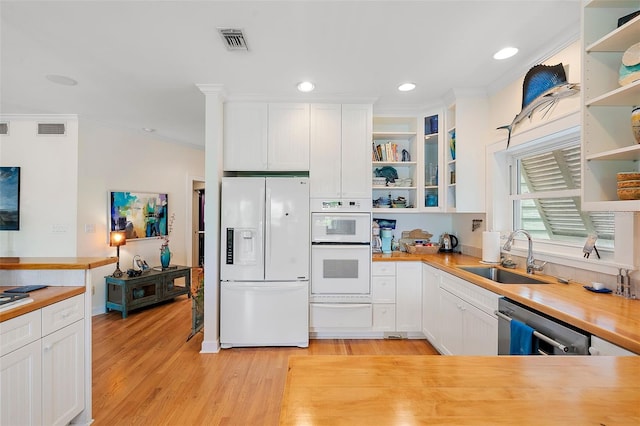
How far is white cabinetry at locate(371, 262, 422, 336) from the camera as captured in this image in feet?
10.0

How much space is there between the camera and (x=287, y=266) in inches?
113

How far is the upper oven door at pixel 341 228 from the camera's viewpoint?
Answer: 9.93ft

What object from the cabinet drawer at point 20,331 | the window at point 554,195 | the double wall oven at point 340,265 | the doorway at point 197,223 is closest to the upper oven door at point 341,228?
the double wall oven at point 340,265

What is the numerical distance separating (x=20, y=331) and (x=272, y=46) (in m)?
2.22

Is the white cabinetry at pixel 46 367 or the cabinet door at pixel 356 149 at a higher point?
the cabinet door at pixel 356 149

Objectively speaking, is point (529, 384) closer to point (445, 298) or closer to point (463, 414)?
point (463, 414)

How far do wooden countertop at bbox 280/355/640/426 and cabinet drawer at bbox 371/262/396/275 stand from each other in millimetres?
2125

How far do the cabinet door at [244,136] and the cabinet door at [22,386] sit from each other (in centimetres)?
201

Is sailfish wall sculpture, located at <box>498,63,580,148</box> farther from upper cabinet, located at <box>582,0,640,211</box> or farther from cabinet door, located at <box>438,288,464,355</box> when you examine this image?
cabinet door, located at <box>438,288,464,355</box>

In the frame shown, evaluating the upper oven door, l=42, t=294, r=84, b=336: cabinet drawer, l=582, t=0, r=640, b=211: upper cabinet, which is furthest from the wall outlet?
l=582, t=0, r=640, b=211: upper cabinet

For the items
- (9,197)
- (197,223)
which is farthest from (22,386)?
(197,223)

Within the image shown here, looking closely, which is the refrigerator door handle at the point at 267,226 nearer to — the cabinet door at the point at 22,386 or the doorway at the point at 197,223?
the cabinet door at the point at 22,386

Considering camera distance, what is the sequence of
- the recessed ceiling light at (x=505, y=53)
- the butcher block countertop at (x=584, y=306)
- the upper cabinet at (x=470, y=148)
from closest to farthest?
the butcher block countertop at (x=584, y=306) → the recessed ceiling light at (x=505, y=53) → the upper cabinet at (x=470, y=148)

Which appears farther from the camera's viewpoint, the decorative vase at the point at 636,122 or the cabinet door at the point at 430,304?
the cabinet door at the point at 430,304
